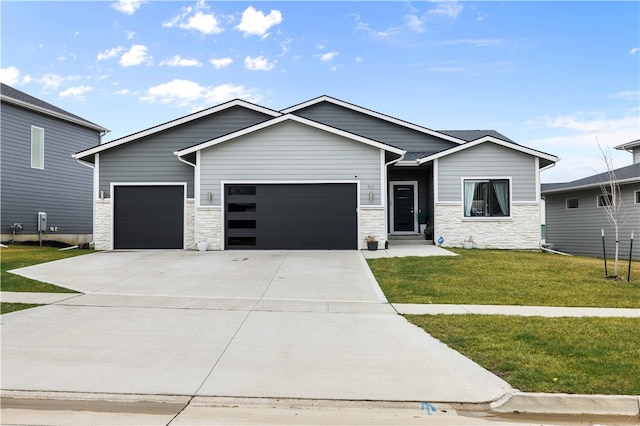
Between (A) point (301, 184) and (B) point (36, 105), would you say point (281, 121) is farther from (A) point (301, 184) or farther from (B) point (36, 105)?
(B) point (36, 105)

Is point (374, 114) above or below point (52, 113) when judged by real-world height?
below

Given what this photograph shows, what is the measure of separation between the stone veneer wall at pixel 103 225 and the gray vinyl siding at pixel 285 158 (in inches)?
154

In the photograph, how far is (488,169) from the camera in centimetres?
1712

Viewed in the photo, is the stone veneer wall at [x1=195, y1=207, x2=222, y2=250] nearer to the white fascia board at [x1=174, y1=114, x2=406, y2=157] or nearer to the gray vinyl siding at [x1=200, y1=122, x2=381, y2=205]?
the gray vinyl siding at [x1=200, y1=122, x2=381, y2=205]

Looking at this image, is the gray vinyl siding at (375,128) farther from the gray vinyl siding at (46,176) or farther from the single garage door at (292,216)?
the gray vinyl siding at (46,176)

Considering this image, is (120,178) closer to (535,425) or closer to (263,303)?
(263,303)

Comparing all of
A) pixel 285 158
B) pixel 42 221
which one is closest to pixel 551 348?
pixel 285 158

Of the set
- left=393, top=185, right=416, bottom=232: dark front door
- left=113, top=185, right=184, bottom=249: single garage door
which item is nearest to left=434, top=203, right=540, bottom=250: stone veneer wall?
left=393, top=185, right=416, bottom=232: dark front door

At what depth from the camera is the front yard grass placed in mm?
4473

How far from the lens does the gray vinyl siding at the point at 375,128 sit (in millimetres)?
19578

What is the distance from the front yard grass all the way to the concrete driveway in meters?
0.30

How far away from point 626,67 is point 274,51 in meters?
14.1

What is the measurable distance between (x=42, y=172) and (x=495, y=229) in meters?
20.4

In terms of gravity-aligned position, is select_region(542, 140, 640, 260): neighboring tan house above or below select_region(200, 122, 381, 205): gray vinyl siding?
below
